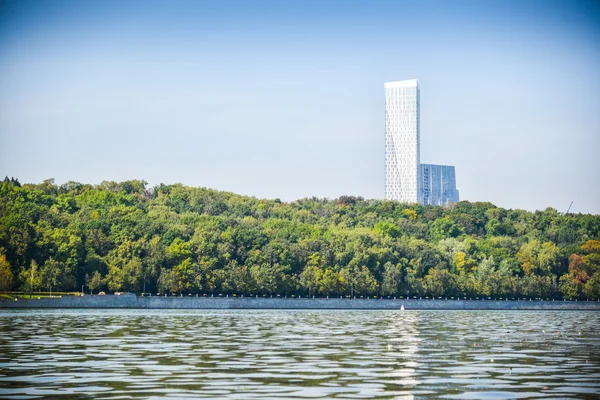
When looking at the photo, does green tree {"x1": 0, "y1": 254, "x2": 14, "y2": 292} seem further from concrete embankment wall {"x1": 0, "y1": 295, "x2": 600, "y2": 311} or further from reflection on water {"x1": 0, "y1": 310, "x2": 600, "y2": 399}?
reflection on water {"x1": 0, "y1": 310, "x2": 600, "y2": 399}

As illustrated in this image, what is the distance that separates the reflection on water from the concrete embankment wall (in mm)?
69197

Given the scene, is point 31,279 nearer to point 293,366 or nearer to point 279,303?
point 279,303

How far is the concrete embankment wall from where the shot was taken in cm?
12212

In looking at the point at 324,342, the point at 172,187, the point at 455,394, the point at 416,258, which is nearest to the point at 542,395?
the point at 455,394

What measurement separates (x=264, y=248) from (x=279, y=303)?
440 inches

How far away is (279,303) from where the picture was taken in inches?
5620

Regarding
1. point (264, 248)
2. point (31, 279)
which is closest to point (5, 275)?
point (31, 279)

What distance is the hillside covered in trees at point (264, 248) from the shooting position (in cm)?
13688

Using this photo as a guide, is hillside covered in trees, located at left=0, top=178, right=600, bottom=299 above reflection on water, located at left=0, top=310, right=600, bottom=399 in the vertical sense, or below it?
above

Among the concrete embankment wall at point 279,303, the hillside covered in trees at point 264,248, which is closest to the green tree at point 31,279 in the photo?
the hillside covered in trees at point 264,248

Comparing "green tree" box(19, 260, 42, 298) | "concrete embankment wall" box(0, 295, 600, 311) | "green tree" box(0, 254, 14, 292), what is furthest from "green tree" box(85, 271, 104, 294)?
"green tree" box(0, 254, 14, 292)

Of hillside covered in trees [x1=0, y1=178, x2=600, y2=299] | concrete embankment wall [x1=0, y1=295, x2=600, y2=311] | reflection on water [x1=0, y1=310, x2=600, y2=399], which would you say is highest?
hillside covered in trees [x1=0, y1=178, x2=600, y2=299]

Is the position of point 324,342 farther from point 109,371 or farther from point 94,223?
point 94,223

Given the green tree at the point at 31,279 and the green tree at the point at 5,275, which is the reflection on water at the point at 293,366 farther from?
the green tree at the point at 31,279
